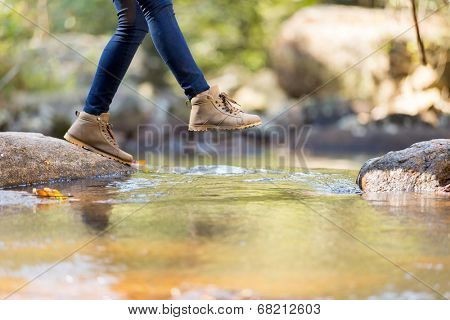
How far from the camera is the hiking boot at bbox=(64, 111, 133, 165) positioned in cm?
349

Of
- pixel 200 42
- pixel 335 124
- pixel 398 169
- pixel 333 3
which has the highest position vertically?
pixel 333 3

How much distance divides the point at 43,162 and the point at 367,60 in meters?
8.61

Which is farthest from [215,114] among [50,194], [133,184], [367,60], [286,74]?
[286,74]

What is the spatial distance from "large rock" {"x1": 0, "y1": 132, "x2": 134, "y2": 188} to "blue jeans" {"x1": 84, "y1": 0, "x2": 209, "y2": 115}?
40cm

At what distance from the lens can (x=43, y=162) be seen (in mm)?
3654

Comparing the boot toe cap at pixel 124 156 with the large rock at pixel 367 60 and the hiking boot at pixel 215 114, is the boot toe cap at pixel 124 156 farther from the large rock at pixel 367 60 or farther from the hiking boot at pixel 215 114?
the large rock at pixel 367 60

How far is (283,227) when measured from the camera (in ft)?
7.14

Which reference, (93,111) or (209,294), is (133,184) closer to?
(93,111)

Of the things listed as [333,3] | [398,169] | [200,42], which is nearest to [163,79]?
[200,42]

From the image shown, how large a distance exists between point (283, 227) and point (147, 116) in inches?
335

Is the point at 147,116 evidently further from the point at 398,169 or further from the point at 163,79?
the point at 398,169

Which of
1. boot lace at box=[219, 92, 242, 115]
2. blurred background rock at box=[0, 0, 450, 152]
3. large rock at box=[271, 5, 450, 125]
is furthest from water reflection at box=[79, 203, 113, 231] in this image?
large rock at box=[271, 5, 450, 125]

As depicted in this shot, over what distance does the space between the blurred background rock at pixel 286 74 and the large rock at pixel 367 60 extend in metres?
0.02

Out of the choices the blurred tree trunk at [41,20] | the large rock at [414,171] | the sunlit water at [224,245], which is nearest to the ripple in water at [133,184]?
the sunlit water at [224,245]
